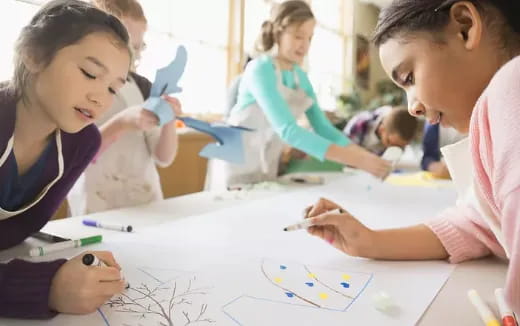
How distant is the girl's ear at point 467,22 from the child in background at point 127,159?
1.40 ft

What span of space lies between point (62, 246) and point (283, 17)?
2.68ft

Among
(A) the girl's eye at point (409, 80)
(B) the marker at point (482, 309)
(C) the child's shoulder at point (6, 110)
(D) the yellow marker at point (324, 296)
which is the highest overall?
(A) the girl's eye at point (409, 80)

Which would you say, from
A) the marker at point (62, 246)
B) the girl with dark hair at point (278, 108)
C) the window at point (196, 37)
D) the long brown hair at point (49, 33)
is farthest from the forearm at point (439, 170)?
the long brown hair at point (49, 33)

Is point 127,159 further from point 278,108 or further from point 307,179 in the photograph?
point 307,179

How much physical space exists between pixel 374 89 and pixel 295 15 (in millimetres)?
3082

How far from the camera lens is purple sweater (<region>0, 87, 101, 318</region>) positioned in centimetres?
37

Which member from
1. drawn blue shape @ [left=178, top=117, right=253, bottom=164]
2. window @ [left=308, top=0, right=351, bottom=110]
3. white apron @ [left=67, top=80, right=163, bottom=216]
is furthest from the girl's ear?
window @ [left=308, top=0, right=351, bottom=110]

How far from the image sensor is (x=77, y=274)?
1.24ft

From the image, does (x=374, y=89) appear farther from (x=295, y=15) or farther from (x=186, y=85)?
(x=186, y=85)

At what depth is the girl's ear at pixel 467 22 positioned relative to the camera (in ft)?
1.23

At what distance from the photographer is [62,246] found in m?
0.56

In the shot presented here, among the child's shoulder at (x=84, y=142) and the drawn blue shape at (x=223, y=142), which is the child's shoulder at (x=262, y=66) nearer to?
the drawn blue shape at (x=223, y=142)

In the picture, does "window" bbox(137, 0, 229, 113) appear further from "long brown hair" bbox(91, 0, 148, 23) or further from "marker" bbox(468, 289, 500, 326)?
"marker" bbox(468, 289, 500, 326)

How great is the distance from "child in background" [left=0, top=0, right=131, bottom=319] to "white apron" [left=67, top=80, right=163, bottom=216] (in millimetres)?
389
